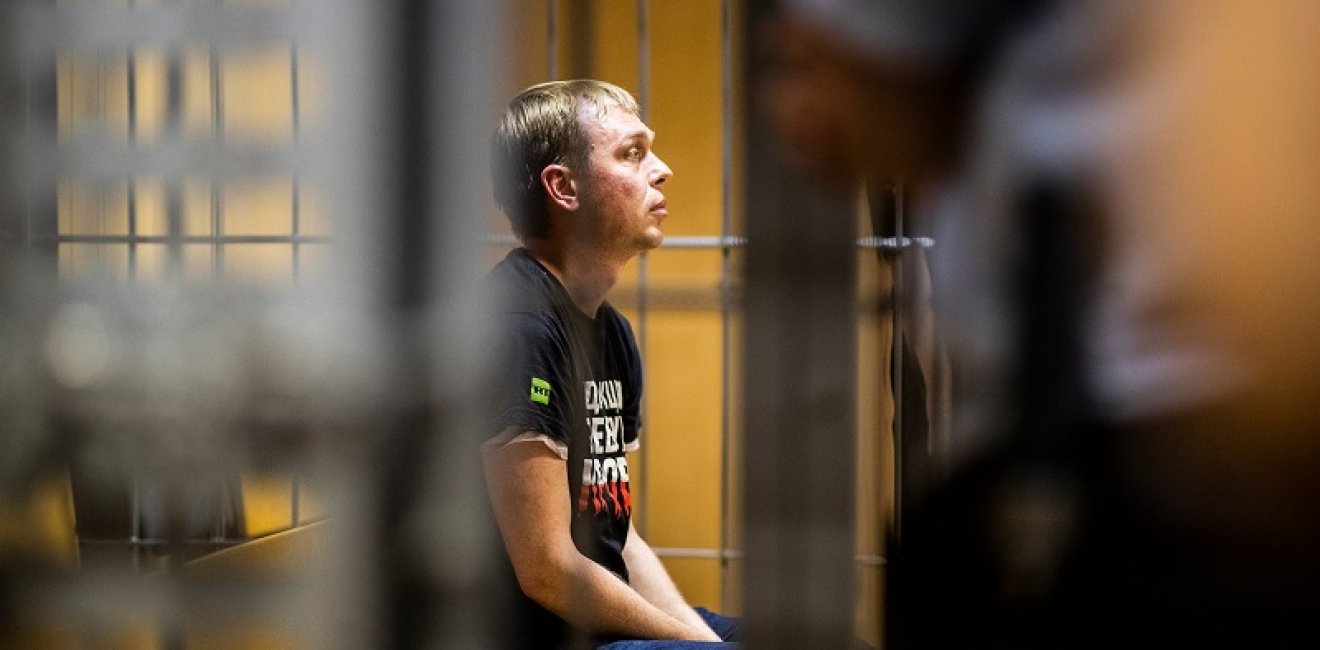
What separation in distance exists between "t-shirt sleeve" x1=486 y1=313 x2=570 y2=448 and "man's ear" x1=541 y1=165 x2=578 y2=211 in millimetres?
Answer: 177

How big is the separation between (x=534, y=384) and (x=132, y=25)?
2.08ft

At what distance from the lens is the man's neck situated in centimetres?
117

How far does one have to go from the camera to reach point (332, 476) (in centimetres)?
41

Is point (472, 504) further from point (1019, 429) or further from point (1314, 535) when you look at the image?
point (1314, 535)

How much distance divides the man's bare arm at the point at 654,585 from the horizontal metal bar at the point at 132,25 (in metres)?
0.87

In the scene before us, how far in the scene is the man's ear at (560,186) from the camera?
118 centimetres

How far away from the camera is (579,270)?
1180 millimetres

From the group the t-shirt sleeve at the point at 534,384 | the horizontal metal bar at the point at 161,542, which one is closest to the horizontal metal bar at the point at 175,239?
the horizontal metal bar at the point at 161,542

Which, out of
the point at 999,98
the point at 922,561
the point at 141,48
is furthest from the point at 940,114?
the point at 141,48

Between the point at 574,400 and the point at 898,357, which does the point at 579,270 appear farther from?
the point at 898,357

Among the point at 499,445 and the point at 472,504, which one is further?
the point at 499,445

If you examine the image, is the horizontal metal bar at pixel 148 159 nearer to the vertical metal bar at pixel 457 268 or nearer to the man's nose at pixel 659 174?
the vertical metal bar at pixel 457 268

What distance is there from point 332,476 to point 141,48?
162 mm

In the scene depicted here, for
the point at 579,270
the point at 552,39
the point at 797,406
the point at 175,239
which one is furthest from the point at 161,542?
the point at 552,39
